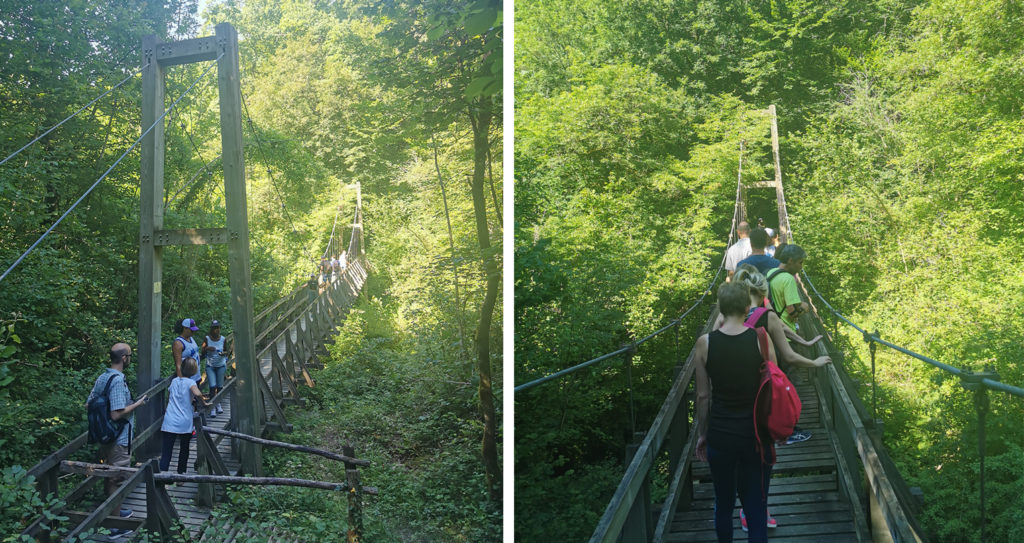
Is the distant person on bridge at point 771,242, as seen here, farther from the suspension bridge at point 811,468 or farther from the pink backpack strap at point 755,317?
the pink backpack strap at point 755,317

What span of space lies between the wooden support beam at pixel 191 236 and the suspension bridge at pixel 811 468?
4.67ft

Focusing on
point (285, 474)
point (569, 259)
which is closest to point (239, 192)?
point (285, 474)

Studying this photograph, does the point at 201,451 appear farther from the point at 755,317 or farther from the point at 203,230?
the point at 755,317

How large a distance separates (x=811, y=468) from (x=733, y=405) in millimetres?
603

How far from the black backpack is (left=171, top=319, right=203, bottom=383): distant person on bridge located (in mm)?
239

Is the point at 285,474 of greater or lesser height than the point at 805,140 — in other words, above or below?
below

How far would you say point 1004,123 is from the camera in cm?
165

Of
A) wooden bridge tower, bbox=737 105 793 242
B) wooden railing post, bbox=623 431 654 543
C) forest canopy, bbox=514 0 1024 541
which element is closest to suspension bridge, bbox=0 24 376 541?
forest canopy, bbox=514 0 1024 541

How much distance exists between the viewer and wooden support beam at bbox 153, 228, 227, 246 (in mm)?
2273

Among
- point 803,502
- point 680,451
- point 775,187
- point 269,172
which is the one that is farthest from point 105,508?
point 775,187

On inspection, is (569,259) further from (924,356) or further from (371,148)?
(924,356)

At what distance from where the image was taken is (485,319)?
2.83 m

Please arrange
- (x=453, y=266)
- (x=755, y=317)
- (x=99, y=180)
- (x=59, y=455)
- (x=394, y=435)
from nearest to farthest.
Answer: (x=755, y=317) < (x=59, y=455) < (x=99, y=180) < (x=394, y=435) < (x=453, y=266)

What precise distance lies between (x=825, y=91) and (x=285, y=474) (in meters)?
2.37
